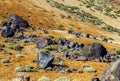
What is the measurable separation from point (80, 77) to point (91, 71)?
264cm

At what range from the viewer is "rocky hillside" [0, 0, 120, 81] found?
33.8 m

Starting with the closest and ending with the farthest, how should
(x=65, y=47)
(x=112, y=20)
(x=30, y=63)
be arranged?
(x=30, y=63), (x=65, y=47), (x=112, y=20)

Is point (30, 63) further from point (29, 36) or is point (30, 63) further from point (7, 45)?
point (29, 36)

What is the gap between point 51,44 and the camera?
47.0 metres

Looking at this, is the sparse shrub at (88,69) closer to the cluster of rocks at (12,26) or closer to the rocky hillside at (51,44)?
the rocky hillside at (51,44)

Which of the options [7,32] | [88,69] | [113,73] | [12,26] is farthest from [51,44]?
[113,73]

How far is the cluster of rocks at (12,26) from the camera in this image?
5415cm

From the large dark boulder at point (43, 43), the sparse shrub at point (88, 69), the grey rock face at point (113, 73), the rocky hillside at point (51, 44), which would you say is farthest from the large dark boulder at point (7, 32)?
the grey rock face at point (113, 73)

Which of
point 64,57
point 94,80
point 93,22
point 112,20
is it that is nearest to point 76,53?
point 64,57

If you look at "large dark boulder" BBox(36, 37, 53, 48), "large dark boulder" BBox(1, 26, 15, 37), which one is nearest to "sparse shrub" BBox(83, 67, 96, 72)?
"large dark boulder" BBox(36, 37, 53, 48)

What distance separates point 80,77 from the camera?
3139 cm

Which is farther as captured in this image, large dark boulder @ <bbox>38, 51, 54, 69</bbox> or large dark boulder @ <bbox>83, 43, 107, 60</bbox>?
large dark boulder @ <bbox>83, 43, 107, 60</bbox>

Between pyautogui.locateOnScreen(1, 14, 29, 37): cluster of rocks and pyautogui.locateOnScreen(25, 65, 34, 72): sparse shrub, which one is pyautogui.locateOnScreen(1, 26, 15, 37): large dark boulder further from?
pyautogui.locateOnScreen(25, 65, 34, 72): sparse shrub

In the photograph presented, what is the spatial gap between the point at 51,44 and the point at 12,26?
13543 mm
